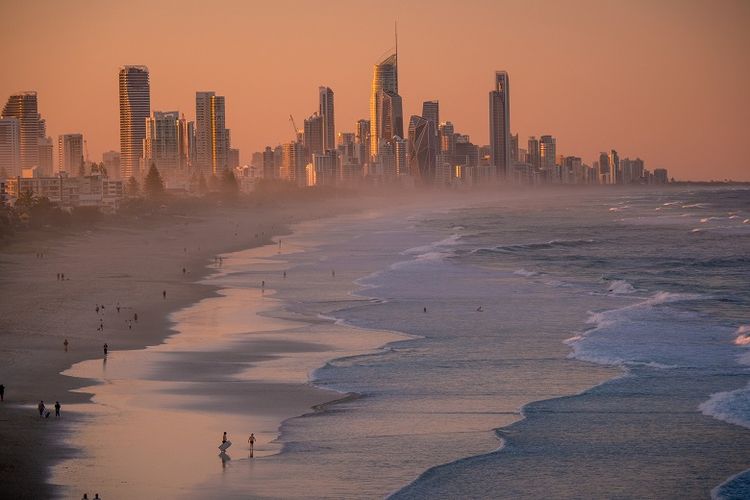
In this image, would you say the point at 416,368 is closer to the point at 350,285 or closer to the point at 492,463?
the point at 492,463

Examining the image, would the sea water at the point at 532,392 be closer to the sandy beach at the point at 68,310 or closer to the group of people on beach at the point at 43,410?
the sandy beach at the point at 68,310

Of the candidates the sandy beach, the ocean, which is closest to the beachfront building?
the sandy beach

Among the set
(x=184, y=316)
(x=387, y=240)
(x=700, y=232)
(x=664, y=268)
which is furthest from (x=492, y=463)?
(x=700, y=232)

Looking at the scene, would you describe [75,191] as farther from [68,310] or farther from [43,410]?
[43,410]

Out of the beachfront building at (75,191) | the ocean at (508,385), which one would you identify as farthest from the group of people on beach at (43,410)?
the beachfront building at (75,191)

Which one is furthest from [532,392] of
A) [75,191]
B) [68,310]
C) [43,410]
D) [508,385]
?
[75,191]
